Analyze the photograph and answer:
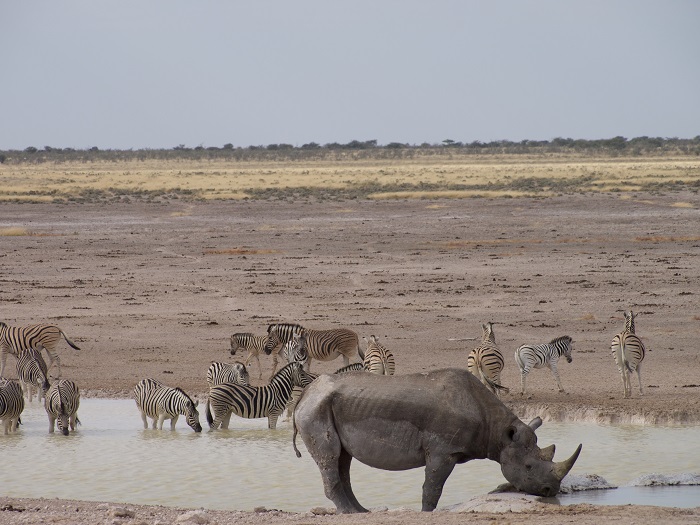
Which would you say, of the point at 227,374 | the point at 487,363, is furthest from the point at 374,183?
the point at 487,363

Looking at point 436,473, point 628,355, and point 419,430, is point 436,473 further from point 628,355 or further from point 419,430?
point 628,355

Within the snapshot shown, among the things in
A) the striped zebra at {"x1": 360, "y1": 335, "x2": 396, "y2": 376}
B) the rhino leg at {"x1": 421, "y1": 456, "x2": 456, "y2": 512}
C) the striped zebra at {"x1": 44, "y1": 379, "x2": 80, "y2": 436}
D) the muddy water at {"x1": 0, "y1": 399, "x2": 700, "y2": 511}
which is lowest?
the muddy water at {"x1": 0, "y1": 399, "x2": 700, "y2": 511}

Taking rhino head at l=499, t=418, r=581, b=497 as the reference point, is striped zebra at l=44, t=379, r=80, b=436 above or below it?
below

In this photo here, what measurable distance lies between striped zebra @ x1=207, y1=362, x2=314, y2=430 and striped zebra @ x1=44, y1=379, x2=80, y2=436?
1571 millimetres

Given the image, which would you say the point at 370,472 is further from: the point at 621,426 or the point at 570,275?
the point at 570,275

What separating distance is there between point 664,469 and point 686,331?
830 cm

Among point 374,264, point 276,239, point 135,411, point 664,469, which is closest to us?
point 664,469

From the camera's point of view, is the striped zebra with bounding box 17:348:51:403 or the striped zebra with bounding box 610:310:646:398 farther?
the striped zebra with bounding box 17:348:51:403

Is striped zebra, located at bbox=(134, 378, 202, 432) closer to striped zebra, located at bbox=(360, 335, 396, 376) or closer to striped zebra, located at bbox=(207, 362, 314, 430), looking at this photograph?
striped zebra, located at bbox=(207, 362, 314, 430)

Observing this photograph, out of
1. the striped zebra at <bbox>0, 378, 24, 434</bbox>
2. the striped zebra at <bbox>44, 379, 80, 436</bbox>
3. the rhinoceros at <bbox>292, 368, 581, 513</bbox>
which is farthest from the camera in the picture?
the striped zebra at <bbox>44, 379, 80, 436</bbox>

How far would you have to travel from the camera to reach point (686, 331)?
18.4 meters

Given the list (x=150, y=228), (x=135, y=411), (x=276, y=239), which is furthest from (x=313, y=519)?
(x=150, y=228)

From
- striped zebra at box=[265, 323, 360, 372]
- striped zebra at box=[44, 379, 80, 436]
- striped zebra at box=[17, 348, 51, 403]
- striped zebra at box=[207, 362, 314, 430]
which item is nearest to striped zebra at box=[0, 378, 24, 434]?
striped zebra at box=[44, 379, 80, 436]

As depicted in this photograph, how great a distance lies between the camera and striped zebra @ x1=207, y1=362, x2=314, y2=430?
12.7 meters
